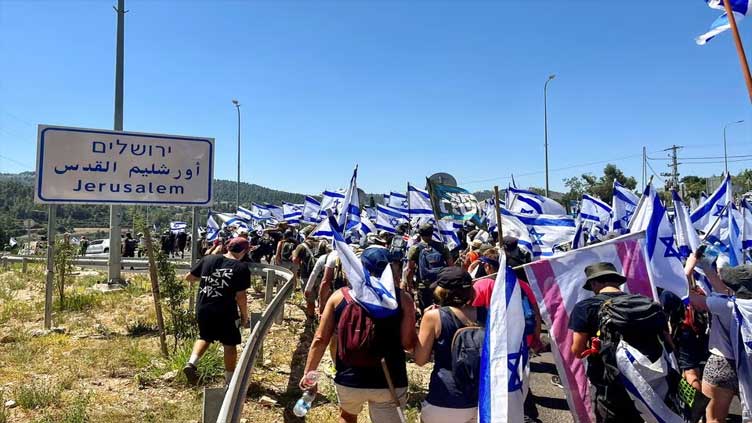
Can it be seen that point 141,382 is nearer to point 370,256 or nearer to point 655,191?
point 370,256

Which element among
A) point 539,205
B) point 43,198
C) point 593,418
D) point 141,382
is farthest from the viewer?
point 539,205

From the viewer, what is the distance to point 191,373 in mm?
5141

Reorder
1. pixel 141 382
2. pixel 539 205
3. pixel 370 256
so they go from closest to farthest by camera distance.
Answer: pixel 370 256 < pixel 141 382 < pixel 539 205

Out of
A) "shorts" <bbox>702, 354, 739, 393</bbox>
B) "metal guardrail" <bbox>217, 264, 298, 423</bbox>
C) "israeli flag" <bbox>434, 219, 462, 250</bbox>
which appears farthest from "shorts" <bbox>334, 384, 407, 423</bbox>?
"israeli flag" <bbox>434, 219, 462, 250</bbox>

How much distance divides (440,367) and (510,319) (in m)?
0.54

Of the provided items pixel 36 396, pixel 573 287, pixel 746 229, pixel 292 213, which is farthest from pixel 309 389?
pixel 292 213

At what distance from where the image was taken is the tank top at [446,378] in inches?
122

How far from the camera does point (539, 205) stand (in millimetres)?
12586

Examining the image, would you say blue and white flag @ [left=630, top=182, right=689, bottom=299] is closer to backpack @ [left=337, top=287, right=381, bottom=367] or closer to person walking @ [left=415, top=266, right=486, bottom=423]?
person walking @ [left=415, top=266, right=486, bottom=423]

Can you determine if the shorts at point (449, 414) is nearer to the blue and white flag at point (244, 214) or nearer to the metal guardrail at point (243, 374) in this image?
the metal guardrail at point (243, 374)

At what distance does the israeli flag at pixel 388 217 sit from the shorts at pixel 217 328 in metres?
11.9

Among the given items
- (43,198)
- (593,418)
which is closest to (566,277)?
(593,418)

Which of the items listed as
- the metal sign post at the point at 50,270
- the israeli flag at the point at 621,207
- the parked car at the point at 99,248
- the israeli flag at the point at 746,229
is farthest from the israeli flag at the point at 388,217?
the parked car at the point at 99,248

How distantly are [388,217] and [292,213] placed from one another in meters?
8.45
